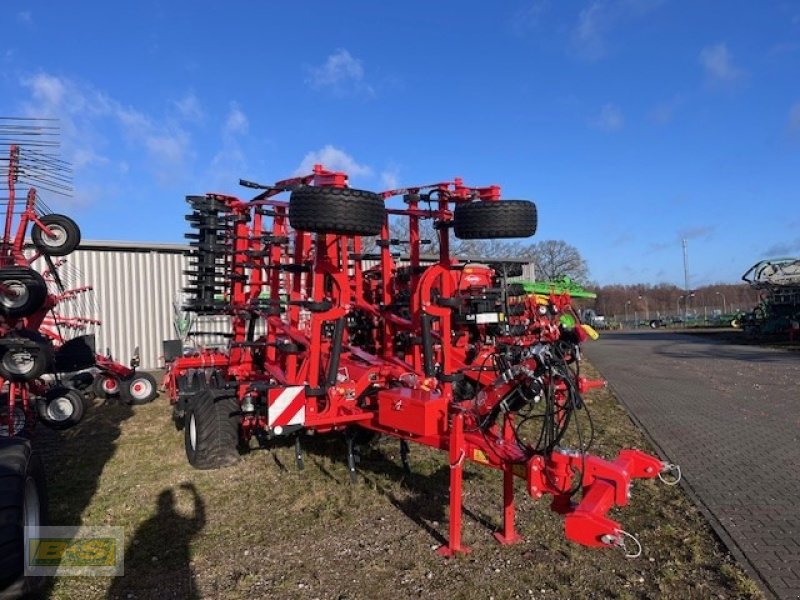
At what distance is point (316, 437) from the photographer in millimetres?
8219

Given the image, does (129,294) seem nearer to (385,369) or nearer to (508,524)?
(385,369)

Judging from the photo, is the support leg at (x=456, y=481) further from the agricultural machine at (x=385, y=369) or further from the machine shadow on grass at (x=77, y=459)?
the machine shadow on grass at (x=77, y=459)

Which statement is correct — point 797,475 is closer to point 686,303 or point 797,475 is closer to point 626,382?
point 626,382

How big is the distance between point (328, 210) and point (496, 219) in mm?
1740

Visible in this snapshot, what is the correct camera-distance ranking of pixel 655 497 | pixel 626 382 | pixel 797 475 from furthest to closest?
pixel 626 382 < pixel 797 475 < pixel 655 497

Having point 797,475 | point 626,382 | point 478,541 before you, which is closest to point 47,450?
point 478,541

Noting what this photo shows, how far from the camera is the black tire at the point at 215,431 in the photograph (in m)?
6.77

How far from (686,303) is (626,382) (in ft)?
204

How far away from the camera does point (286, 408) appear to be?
5586 mm

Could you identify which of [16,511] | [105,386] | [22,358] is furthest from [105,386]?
[16,511]

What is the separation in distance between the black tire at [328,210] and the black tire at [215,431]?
2.86 metres

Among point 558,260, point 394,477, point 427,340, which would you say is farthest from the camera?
point 558,260

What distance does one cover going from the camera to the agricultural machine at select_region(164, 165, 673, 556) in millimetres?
4109

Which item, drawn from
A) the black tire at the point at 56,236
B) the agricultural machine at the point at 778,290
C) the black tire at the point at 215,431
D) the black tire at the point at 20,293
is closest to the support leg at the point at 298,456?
the black tire at the point at 215,431
